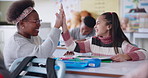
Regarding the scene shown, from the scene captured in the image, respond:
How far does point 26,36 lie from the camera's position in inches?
71.8

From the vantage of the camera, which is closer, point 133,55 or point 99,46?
point 133,55

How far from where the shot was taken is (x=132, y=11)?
170 inches

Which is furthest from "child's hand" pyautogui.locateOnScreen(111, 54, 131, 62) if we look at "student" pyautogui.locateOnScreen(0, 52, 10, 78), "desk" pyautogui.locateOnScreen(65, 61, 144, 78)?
"student" pyautogui.locateOnScreen(0, 52, 10, 78)

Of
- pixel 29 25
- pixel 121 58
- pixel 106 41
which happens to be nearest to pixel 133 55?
pixel 121 58

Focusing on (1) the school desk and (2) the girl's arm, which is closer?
(1) the school desk

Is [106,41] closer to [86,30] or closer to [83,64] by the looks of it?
[83,64]

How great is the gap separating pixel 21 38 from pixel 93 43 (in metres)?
0.57

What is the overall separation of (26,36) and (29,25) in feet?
0.28

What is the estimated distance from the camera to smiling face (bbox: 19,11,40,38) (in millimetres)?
1813

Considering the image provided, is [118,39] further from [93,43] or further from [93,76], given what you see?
[93,76]

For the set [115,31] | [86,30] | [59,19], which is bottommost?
[86,30]

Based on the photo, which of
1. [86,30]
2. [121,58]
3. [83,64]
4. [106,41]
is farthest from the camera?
[86,30]

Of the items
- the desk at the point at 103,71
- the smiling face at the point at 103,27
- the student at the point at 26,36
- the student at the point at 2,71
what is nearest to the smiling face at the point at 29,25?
the student at the point at 26,36

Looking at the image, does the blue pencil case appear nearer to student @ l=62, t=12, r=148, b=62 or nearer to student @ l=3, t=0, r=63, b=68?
student @ l=3, t=0, r=63, b=68
